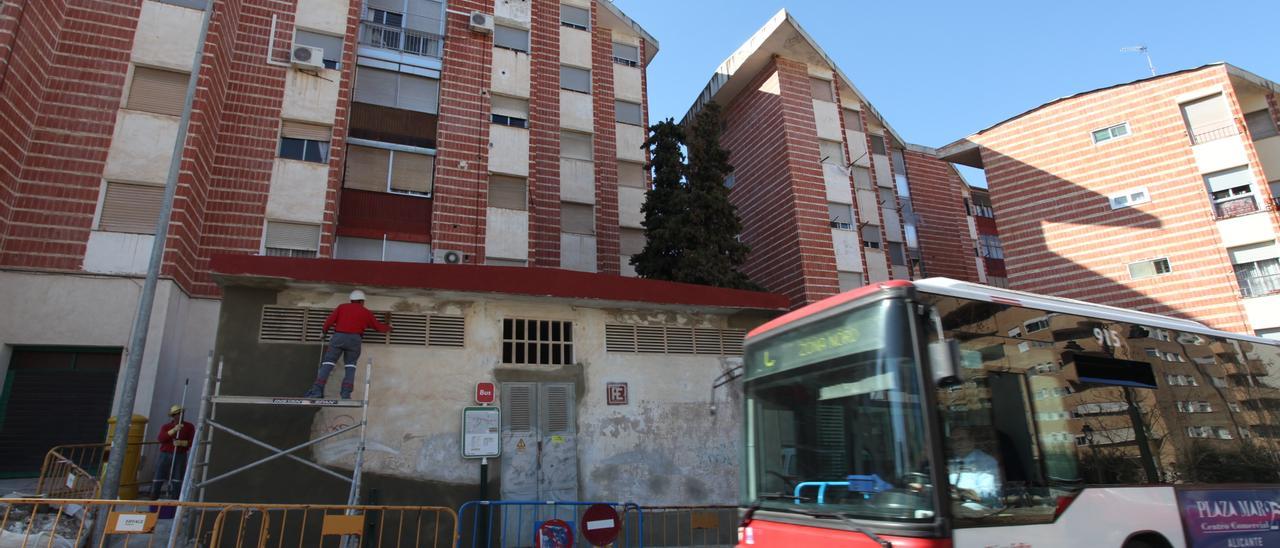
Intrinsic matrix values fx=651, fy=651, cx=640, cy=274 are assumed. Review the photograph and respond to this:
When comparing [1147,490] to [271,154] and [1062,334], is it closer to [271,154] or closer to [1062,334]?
[1062,334]

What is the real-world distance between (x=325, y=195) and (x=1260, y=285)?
26692 mm

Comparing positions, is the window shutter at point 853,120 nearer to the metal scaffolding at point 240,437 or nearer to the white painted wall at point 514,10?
the white painted wall at point 514,10

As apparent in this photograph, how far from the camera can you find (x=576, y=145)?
22.2m

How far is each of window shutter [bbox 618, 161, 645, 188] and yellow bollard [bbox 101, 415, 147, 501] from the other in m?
15.2

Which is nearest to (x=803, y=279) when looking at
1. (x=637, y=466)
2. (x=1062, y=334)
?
(x=637, y=466)

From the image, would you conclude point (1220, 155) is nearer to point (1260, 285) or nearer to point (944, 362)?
point (1260, 285)

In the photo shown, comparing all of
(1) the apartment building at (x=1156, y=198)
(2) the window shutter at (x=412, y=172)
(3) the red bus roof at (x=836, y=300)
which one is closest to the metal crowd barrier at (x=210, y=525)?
(3) the red bus roof at (x=836, y=300)

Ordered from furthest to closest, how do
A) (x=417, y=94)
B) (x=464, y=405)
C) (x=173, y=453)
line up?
(x=417, y=94) < (x=173, y=453) < (x=464, y=405)

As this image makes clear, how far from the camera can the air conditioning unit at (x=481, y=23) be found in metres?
20.6

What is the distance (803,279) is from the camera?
21.4 m

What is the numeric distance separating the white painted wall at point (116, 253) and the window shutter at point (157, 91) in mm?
3276

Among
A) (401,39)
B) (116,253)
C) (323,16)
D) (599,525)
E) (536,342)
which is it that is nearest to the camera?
(599,525)

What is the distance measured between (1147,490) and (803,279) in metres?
16.3

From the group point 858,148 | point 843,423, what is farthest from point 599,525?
point 858,148
